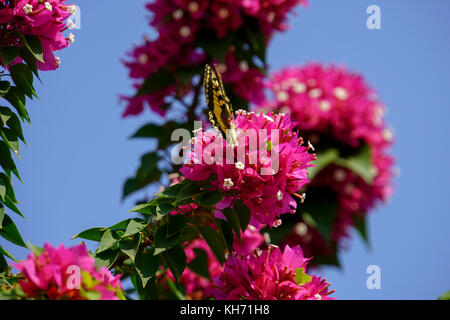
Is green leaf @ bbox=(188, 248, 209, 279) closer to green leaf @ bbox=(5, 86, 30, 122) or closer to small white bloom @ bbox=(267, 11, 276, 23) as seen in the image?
green leaf @ bbox=(5, 86, 30, 122)

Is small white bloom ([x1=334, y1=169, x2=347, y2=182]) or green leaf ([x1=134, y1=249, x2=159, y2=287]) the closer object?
green leaf ([x1=134, y1=249, x2=159, y2=287])

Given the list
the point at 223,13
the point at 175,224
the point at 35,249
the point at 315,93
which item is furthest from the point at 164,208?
the point at 315,93

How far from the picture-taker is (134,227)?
1.67 meters

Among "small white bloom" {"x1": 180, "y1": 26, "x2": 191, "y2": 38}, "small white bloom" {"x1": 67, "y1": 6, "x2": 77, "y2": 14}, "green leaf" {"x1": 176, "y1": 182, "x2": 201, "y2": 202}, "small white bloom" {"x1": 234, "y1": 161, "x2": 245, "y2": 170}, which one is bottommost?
"green leaf" {"x1": 176, "y1": 182, "x2": 201, "y2": 202}

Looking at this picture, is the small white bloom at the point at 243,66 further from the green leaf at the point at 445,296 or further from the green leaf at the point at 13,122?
the green leaf at the point at 445,296

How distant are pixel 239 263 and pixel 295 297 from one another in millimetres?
252

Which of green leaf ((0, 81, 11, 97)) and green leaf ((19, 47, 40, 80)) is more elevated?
green leaf ((19, 47, 40, 80))

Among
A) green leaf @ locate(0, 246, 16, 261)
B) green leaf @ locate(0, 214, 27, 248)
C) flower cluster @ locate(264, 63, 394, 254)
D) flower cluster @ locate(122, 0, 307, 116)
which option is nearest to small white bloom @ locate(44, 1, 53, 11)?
green leaf @ locate(0, 214, 27, 248)

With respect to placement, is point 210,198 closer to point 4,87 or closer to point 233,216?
point 233,216

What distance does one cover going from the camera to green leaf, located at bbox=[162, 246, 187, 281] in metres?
1.72

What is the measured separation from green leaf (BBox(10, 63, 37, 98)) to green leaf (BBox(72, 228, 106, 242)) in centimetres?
55

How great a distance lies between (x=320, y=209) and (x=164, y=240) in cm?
305

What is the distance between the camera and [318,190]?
476 centimetres
